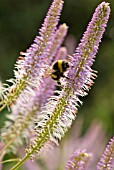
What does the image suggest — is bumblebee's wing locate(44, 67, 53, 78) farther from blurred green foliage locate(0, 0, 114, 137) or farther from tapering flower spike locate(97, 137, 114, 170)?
blurred green foliage locate(0, 0, 114, 137)

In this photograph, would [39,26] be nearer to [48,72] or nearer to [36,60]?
[48,72]

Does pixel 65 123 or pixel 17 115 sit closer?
pixel 65 123

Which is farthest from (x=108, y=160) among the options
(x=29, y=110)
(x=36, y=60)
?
(x=29, y=110)

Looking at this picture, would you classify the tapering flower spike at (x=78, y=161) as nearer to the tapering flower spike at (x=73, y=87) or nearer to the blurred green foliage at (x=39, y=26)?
the tapering flower spike at (x=73, y=87)

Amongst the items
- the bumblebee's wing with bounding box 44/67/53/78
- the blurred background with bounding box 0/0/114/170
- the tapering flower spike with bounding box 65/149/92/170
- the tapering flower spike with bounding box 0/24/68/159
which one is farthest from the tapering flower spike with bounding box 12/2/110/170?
the blurred background with bounding box 0/0/114/170

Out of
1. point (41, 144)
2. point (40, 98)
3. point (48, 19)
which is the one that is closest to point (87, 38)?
point (48, 19)

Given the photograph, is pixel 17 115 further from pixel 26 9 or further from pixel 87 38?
pixel 26 9

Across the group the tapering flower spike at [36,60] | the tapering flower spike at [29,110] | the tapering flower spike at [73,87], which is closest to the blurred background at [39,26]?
the tapering flower spike at [29,110]
